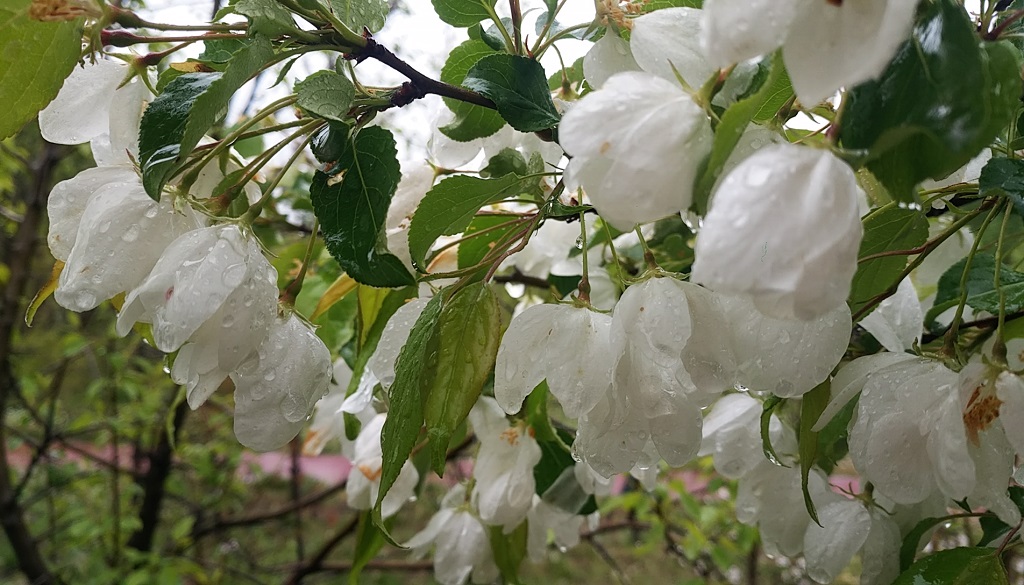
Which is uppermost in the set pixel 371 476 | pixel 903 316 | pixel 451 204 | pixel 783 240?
pixel 783 240

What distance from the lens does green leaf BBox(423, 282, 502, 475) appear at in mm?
396

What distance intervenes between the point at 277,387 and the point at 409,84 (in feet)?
0.67

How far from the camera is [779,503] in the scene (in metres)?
0.61

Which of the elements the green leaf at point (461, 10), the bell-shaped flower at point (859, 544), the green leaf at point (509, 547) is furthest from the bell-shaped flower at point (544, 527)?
the green leaf at point (461, 10)

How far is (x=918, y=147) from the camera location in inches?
10.0

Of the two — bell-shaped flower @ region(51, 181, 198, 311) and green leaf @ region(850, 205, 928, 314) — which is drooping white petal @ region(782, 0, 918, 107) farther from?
bell-shaped flower @ region(51, 181, 198, 311)

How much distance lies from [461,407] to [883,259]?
0.97 feet

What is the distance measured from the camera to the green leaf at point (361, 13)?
1.42 ft

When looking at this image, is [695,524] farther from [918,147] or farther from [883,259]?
[918,147]

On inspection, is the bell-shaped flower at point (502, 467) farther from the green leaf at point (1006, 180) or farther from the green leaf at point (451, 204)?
the green leaf at point (1006, 180)

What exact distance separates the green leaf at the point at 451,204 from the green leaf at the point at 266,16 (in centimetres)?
12

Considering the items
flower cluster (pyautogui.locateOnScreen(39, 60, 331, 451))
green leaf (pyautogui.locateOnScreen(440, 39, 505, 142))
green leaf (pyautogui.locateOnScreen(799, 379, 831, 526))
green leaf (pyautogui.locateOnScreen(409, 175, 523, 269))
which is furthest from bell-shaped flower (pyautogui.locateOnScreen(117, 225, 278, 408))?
green leaf (pyautogui.locateOnScreen(799, 379, 831, 526))

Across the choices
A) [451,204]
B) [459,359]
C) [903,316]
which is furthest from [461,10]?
[903,316]

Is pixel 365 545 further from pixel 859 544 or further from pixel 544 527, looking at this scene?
pixel 859 544
